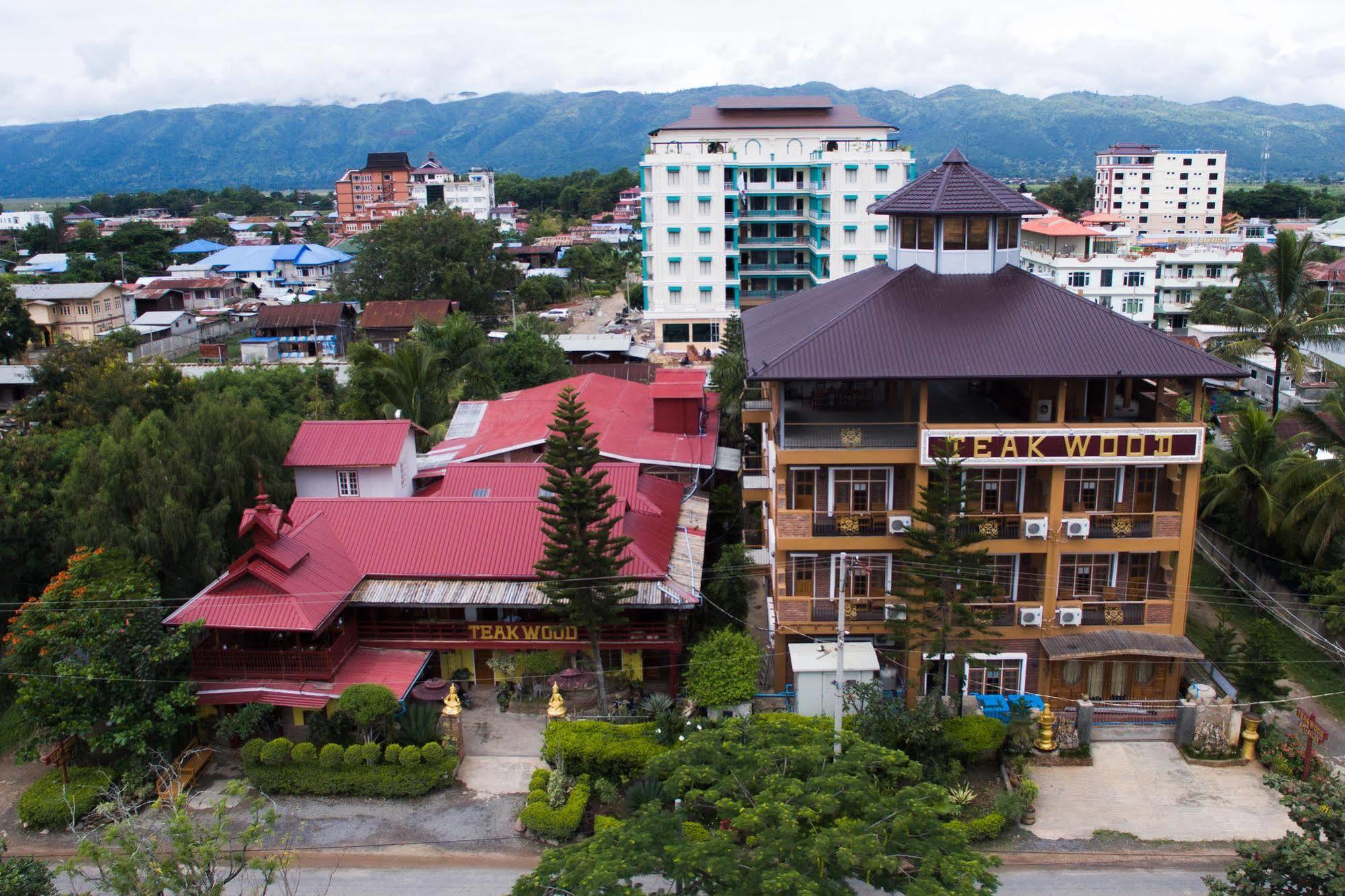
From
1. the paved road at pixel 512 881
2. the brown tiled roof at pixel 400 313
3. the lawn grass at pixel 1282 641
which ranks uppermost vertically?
the brown tiled roof at pixel 400 313

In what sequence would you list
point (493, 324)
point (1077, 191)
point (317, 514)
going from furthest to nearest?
point (1077, 191)
point (493, 324)
point (317, 514)

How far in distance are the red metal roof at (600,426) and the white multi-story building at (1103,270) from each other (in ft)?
86.0

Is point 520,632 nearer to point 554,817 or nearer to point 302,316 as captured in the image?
point 554,817

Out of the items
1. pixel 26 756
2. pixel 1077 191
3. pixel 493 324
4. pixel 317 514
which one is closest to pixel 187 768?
pixel 26 756

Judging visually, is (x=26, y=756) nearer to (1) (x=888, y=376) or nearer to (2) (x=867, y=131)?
(1) (x=888, y=376)

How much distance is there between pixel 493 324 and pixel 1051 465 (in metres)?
48.6

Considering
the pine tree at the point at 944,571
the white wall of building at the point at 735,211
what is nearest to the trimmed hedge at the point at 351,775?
the pine tree at the point at 944,571

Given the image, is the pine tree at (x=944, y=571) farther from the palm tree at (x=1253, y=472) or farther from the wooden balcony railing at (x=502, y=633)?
the palm tree at (x=1253, y=472)

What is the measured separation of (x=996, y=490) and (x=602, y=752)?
8.70m

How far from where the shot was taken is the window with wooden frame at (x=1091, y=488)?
63.8ft

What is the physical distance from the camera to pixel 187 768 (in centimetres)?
1816

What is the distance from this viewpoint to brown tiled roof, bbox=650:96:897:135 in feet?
190

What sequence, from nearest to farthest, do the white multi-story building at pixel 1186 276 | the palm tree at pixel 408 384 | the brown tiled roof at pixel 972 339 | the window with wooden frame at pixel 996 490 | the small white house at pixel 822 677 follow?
the brown tiled roof at pixel 972 339, the small white house at pixel 822 677, the window with wooden frame at pixel 996 490, the palm tree at pixel 408 384, the white multi-story building at pixel 1186 276

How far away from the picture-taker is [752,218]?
182 ft
